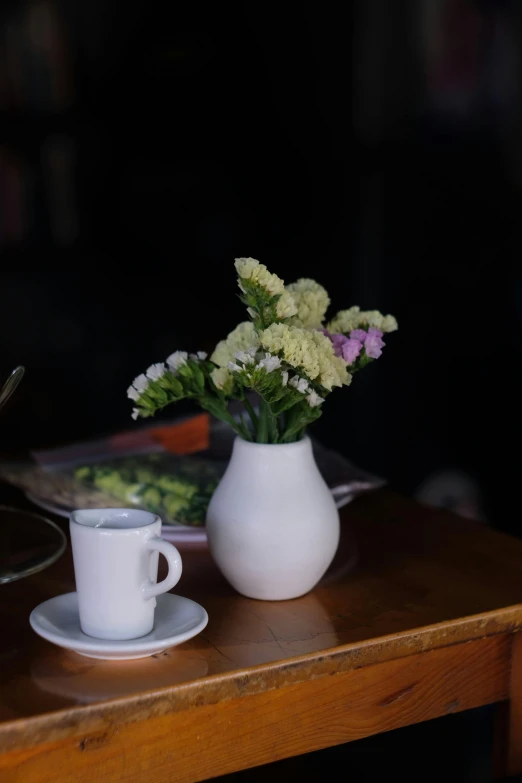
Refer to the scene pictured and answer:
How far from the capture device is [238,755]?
32.4 inches

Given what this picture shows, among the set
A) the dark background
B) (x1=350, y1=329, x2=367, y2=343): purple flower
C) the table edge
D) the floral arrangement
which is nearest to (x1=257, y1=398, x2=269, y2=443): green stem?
the floral arrangement

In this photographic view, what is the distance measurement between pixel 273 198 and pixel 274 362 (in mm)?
1321

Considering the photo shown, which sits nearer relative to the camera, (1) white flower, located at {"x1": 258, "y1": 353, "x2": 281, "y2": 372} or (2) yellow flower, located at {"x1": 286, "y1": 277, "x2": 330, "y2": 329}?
(1) white flower, located at {"x1": 258, "y1": 353, "x2": 281, "y2": 372}

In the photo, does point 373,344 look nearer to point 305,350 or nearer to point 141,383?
point 305,350

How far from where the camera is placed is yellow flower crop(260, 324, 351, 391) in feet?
2.75

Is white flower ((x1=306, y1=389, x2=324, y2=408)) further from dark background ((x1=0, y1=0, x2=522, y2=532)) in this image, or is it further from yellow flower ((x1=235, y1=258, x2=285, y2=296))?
dark background ((x1=0, y1=0, x2=522, y2=532))

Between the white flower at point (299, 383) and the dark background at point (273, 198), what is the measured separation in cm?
115

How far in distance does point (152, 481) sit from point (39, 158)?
99 cm

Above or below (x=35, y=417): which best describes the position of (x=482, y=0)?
above

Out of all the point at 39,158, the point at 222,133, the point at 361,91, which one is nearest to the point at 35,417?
the point at 39,158

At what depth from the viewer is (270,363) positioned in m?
0.83

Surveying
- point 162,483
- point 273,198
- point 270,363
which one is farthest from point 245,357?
point 273,198

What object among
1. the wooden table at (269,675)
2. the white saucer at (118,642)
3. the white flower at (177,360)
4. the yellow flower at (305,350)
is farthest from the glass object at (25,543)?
the yellow flower at (305,350)

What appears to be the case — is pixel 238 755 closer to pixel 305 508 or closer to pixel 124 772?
pixel 124 772
